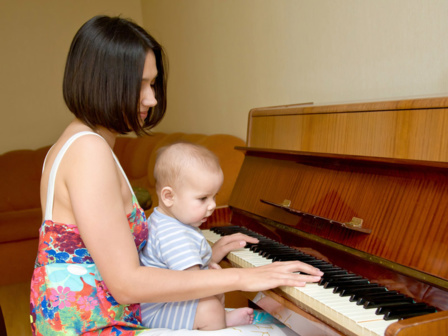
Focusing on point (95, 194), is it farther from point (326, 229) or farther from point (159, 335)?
point (326, 229)

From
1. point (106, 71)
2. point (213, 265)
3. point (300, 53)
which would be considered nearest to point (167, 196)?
point (213, 265)

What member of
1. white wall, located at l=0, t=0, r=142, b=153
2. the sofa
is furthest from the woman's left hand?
white wall, located at l=0, t=0, r=142, b=153

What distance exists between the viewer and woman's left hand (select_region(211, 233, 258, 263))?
1689 mm

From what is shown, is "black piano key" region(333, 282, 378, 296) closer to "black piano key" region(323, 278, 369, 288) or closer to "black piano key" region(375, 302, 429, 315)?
"black piano key" region(323, 278, 369, 288)

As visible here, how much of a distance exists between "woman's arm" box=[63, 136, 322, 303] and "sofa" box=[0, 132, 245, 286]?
1704 mm

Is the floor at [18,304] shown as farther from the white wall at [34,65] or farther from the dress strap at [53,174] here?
the white wall at [34,65]

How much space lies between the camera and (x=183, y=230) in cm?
141

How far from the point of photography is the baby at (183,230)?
4.50 feet

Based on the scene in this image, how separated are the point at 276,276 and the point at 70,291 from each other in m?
0.56

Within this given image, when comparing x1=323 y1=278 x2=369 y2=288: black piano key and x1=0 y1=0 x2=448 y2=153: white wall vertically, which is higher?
x1=0 y1=0 x2=448 y2=153: white wall

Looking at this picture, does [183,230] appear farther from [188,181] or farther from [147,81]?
[147,81]

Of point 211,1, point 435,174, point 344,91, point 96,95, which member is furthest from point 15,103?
point 435,174

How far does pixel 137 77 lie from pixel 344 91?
131 centimetres

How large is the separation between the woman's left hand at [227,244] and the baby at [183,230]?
19 centimetres
